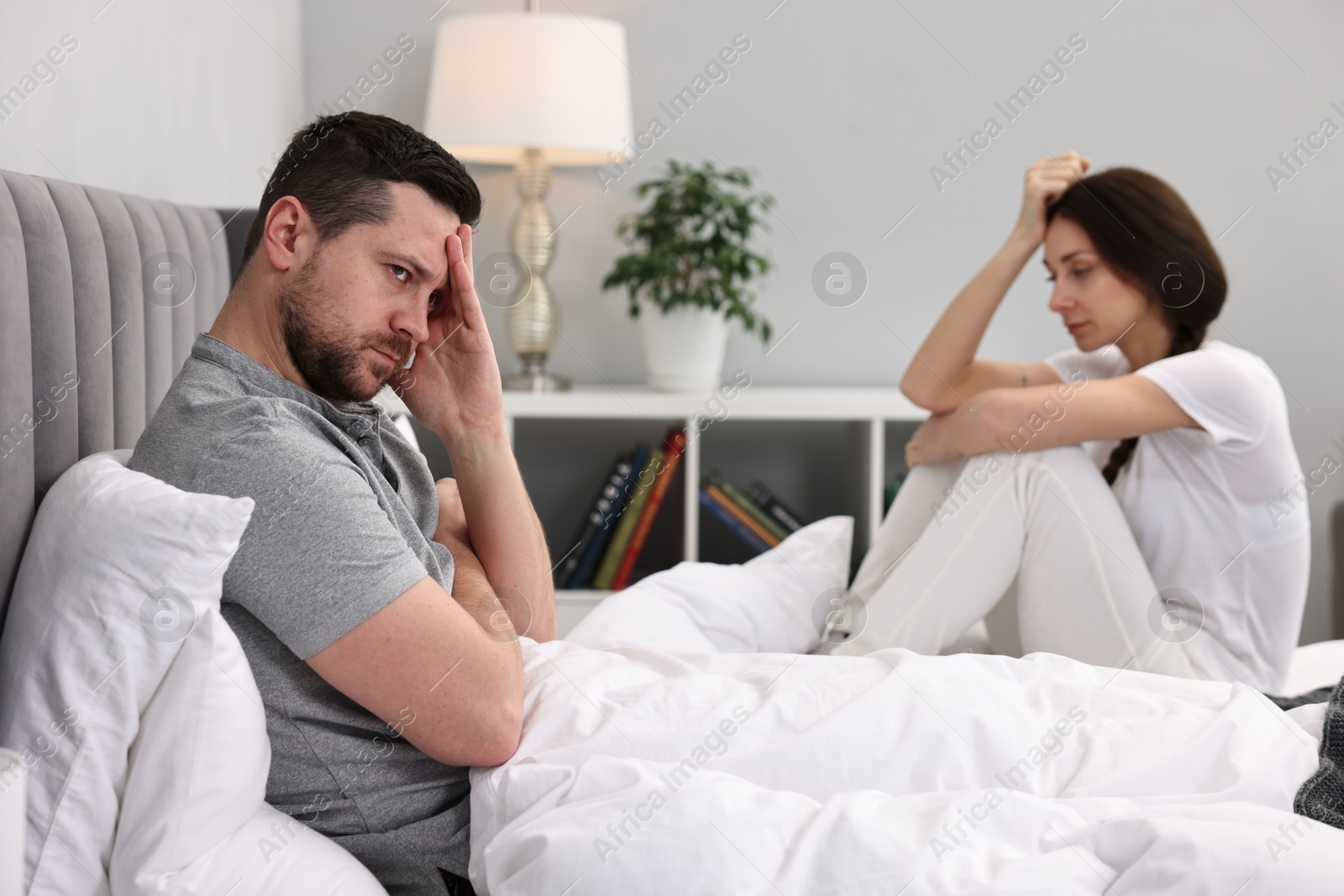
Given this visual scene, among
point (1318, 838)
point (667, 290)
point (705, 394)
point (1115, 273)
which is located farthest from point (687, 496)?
point (1318, 838)

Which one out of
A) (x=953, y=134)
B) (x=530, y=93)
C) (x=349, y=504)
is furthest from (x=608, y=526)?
(x=349, y=504)

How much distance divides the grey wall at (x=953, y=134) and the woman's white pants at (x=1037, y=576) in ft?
3.62

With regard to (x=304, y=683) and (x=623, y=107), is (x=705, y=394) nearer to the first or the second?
(x=623, y=107)

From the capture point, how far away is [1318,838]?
657 mm

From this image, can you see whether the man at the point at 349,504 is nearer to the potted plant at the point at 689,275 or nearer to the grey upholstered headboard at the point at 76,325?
the grey upholstered headboard at the point at 76,325

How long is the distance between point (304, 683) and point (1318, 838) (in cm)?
70

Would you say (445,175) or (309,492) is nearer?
(309,492)

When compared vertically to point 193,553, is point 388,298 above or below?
above

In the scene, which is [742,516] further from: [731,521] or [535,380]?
[535,380]

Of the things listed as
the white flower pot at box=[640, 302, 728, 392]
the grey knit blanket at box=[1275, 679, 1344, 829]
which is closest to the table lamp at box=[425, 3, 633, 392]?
the white flower pot at box=[640, 302, 728, 392]

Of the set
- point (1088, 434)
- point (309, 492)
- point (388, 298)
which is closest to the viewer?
point (309, 492)

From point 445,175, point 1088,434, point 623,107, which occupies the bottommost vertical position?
point 1088,434

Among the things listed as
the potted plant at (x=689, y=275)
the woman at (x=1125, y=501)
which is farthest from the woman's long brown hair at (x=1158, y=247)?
the potted plant at (x=689, y=275)

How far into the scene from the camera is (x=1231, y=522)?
5.28 feet
